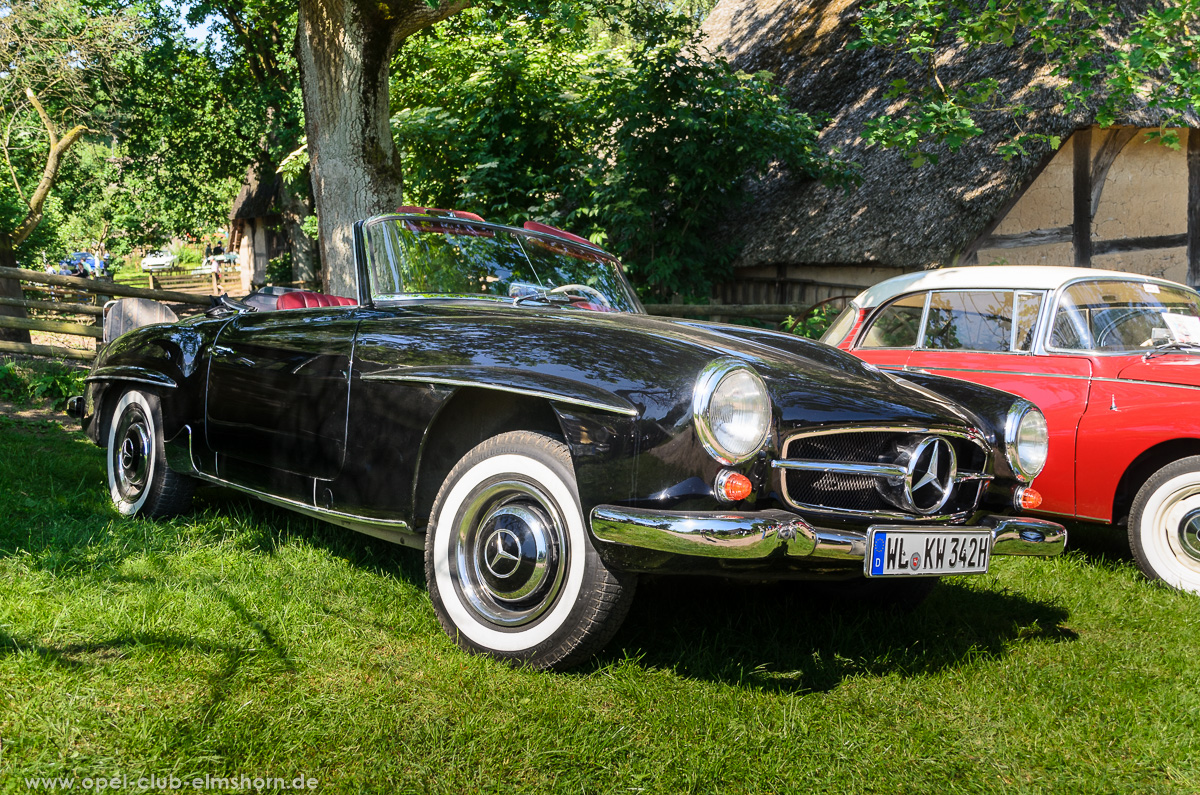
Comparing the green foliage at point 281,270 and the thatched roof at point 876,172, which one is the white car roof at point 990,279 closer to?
the thatched roof at point 876,172

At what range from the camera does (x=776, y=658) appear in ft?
10.3

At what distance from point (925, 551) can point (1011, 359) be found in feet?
8.33

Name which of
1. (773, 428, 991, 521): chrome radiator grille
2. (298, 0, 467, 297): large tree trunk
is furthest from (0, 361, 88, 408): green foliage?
(773, 428, 991, 521): chrome radiator grille

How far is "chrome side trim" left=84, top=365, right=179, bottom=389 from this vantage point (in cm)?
436

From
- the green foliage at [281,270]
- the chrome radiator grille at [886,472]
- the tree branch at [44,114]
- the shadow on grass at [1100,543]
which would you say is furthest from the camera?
the green foliage at [281,270]

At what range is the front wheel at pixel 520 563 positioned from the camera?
8.85ft

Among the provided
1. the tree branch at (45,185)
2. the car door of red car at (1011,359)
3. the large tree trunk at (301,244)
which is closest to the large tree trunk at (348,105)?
the car door of red car at (1011,359)

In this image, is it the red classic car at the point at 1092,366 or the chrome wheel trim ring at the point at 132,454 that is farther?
the chrome wheel trim ring at the point at 132,454

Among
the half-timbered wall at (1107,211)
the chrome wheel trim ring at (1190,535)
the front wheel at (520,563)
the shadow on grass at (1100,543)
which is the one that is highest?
the half-timbered wall at (1107,211)

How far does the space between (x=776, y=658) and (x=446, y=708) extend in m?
1.20

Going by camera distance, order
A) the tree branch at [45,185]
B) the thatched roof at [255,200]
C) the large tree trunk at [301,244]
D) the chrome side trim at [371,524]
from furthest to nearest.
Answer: the thatched roof at [255,200] → the large tree trunk at [301,244] → the tree branch at [45,185] → the chrome side trim at [371,524]

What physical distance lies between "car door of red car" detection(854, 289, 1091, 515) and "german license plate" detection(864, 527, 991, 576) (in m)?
1.89

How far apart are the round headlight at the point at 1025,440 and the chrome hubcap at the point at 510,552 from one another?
5.54ft

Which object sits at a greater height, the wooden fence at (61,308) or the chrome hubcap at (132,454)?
the wooden fence at (61,308)
